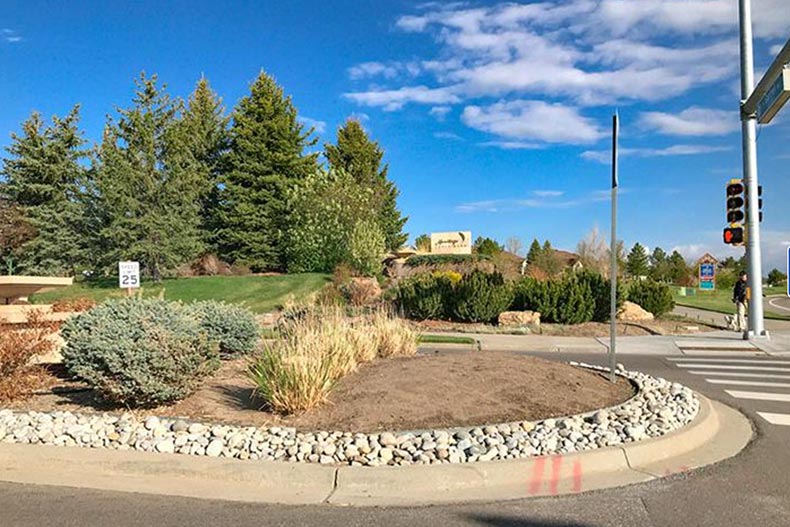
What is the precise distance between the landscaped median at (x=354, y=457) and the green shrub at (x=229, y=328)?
3560 mm

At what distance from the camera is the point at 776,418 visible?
7207mm

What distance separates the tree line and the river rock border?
26.9m

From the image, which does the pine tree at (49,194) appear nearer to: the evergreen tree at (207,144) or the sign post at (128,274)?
the evergreen tree at (207,144)

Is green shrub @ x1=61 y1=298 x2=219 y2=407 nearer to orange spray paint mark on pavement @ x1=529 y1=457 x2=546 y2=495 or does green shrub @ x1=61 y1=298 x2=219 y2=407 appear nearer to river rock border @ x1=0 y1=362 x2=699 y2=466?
river rock border @ x1=0 y1=362 x2=699 y2=466

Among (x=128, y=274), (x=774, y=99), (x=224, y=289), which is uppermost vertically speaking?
(x=774, y=99)

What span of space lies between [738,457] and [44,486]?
596 centimetres

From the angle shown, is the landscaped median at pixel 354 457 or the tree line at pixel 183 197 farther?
the tree line at pixel 183 197

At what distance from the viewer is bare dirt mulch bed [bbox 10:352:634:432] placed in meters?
5.98

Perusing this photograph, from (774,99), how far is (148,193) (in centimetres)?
2826

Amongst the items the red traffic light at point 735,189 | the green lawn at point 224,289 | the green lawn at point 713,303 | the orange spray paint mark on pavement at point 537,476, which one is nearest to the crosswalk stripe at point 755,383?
the orange spray paint mark on pavement at point 537,476

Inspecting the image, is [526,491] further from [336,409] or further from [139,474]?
[139,474]

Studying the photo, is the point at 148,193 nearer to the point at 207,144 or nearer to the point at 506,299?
the point at 207,144

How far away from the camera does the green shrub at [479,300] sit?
20531 millimetres

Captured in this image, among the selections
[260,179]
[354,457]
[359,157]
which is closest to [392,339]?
[354,457]
